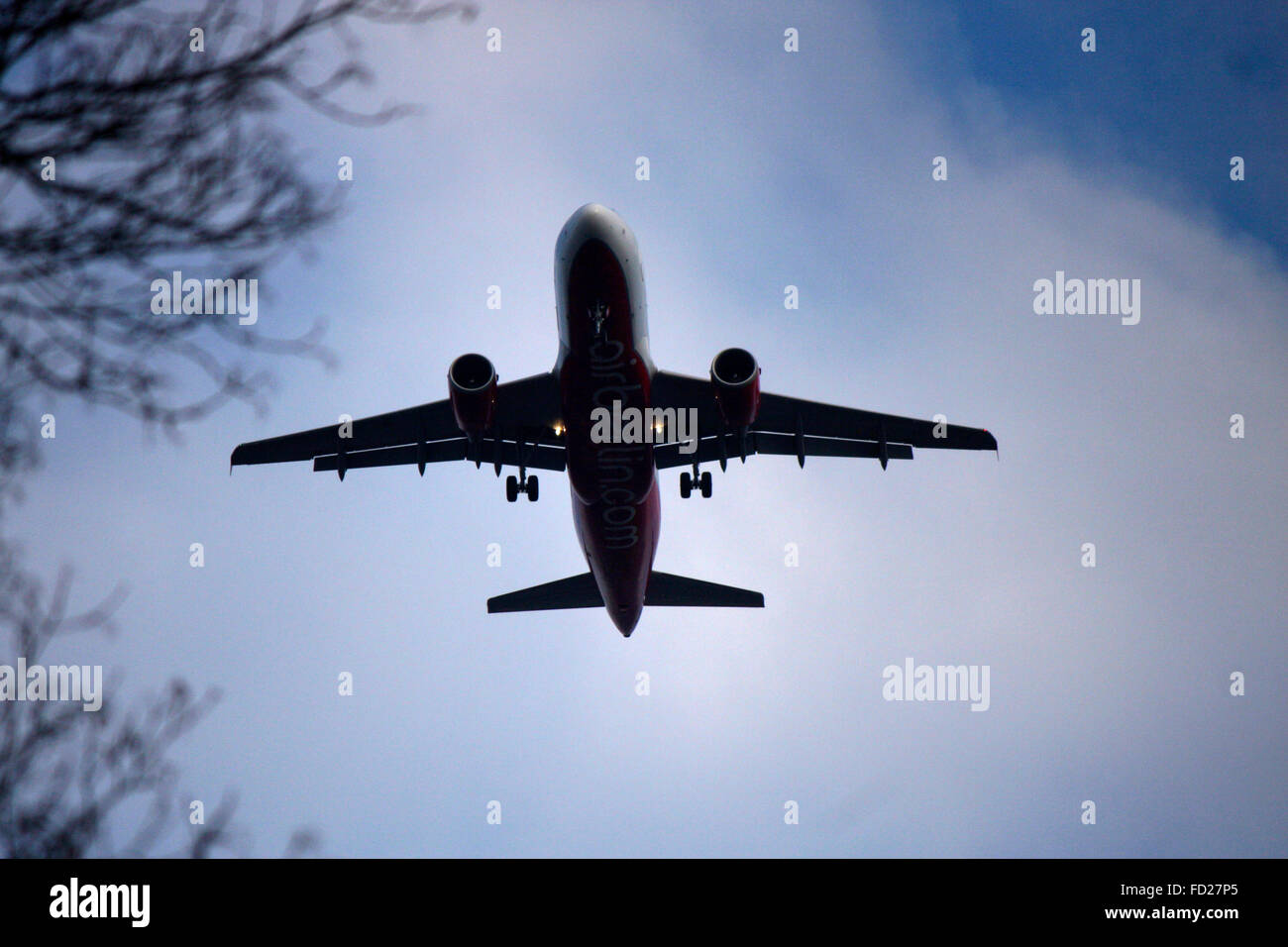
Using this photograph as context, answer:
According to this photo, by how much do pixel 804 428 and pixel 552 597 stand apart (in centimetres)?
923

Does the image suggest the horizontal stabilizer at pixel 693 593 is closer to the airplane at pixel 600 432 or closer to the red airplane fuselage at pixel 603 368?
the airplane at pixel 600 432

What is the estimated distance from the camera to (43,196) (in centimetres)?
481

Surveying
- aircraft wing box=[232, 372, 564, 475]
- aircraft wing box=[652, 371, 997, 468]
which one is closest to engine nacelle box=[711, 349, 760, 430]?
aircraft wing box=[652, 371, 997, 468]

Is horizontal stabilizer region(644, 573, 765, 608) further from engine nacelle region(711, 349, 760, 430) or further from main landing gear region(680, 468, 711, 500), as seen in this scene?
engine nacelle region(711, 349, 760, 430)

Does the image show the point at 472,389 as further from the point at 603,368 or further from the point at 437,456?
the point at 437,456

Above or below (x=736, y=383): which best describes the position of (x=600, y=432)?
below

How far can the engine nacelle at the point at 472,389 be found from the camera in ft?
75.3

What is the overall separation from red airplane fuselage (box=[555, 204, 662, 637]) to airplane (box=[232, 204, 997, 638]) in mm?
29

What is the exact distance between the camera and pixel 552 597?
32.2 meters

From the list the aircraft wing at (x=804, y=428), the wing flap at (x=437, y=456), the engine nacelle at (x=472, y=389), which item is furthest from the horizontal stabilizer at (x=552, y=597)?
the engine nacelle at (x=472, y=389)

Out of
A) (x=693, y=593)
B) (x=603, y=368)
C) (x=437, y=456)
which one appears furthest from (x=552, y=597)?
(x=603, y=368)
